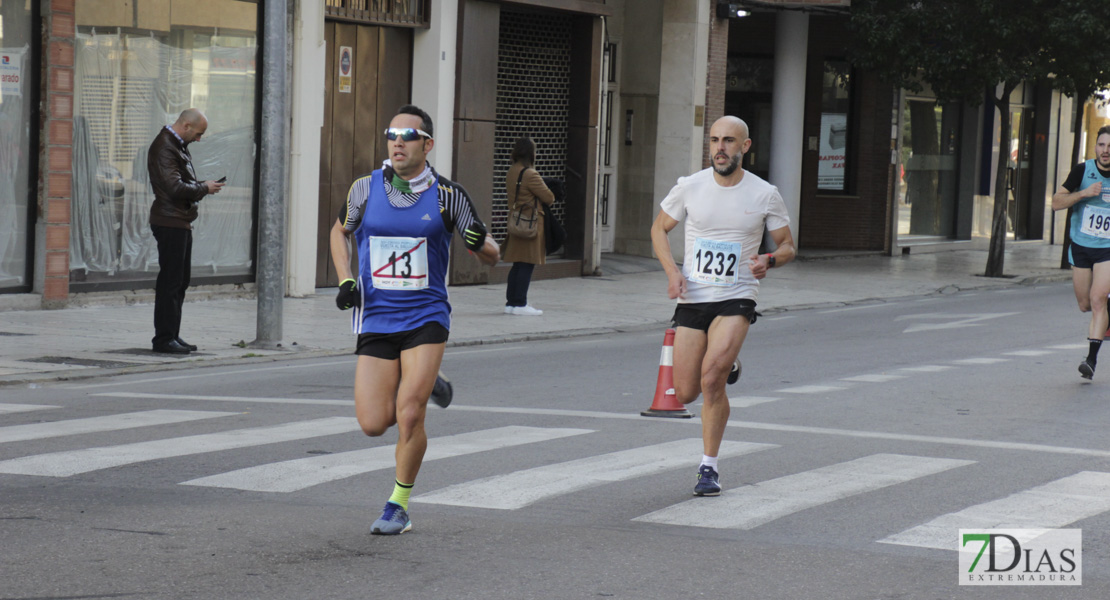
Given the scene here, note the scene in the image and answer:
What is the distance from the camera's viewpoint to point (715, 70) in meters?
24.2

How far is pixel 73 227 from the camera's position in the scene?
602 inches

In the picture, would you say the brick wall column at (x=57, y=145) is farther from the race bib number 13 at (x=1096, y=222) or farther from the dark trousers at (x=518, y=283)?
the race bib number 13 at (x=1096, y=222)

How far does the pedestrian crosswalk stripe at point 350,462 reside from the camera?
7340 millimetres

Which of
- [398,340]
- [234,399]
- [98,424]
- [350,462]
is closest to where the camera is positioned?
[398,340]

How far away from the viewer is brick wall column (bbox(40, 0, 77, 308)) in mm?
14758

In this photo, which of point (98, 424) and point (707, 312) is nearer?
point (707, 312)

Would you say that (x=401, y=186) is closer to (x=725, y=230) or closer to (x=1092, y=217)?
(x=725, y=230)

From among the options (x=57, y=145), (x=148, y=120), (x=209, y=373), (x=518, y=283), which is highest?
(x=148, y=120)

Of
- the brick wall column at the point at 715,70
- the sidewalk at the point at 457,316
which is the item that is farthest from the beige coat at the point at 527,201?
the brick wall column at the point at 715,70

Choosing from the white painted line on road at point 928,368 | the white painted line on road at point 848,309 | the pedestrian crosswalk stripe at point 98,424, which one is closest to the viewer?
the pedestrian crosswalk stripe at point 98,424

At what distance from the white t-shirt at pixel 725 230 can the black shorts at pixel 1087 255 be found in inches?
210

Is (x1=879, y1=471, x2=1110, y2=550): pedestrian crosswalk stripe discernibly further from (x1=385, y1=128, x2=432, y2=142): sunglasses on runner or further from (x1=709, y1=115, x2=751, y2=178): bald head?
(x1=385, y1=128, x2=432, y2=142): sunglasses on runner

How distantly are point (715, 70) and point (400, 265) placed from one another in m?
18.4

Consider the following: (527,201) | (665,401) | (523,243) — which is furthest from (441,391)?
(527,201)
